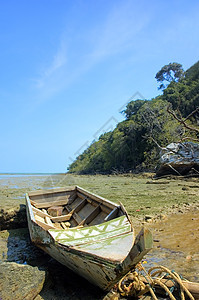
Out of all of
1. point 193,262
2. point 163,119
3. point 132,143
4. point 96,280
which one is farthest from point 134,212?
point 132,143

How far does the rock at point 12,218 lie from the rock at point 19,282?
2842 millimetres

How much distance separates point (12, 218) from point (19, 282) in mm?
3277

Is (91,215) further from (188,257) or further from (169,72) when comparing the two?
(169,72)

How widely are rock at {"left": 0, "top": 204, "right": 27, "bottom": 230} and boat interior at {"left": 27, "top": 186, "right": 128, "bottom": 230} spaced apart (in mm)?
383

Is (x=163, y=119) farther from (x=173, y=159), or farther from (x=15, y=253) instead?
(x=15, y=253)

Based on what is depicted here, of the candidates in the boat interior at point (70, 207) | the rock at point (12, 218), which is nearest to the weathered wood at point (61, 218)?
the boat interior at point (70, 207)

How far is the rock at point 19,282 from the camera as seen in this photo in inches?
105

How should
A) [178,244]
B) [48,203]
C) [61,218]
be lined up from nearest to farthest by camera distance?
[178,244]
[61,218]
[48,203]

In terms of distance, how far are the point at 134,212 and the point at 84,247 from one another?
3.99m

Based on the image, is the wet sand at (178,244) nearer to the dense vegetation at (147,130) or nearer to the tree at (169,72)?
the dense vegetation at (147,130)

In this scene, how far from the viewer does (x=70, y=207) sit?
261 inches

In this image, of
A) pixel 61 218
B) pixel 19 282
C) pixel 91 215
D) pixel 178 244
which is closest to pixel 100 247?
pixel 19 282

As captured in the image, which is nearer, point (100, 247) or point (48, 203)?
point (100, 247)

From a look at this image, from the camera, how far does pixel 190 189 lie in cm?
954
